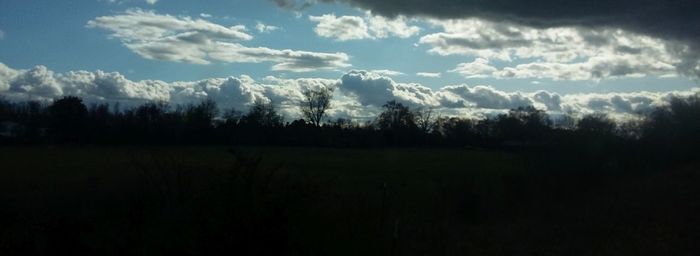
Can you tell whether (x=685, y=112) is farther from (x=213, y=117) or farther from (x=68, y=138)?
(x=213, y=117)

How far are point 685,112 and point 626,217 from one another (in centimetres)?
2967

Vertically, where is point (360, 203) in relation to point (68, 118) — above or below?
below

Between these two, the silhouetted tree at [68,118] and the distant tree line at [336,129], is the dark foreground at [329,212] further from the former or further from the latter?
the silhouetted tree at [68,118]

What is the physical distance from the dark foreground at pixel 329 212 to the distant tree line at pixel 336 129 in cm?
580

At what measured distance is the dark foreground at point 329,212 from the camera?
8570 millimetres

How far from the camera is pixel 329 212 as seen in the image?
464 inches

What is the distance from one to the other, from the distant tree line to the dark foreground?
5796 mm

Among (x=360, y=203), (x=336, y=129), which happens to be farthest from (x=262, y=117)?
(x=360, y=203)

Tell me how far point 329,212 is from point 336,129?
306 ft

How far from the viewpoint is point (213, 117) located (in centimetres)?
10262

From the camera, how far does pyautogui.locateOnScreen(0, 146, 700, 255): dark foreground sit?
857 cm

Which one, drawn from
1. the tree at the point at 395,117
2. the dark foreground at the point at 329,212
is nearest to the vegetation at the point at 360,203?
the dark foreground at the point at 329,212

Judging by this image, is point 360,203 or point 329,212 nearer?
point 329,212

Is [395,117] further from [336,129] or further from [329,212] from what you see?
[329,212]
